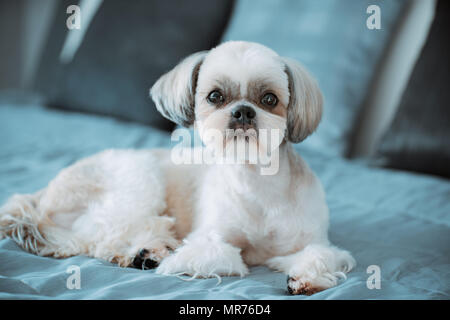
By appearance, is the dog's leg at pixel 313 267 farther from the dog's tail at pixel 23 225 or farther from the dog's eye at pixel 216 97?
the dog's tail at pixel 23 225

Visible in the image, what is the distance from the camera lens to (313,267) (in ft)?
4.04

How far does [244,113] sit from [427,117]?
1.35 metres

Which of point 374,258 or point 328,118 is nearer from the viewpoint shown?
point 374,258

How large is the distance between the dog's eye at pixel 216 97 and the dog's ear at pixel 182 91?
99 millimetres

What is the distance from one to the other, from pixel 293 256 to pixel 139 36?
2.04 meters

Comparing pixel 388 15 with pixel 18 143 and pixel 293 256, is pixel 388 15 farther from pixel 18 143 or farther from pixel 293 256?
pixel 18 143

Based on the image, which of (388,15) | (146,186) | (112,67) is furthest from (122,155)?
(388,15)

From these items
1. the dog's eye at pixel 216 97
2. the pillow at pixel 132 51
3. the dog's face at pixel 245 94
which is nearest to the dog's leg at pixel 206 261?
the dog's face at pixel 245 94

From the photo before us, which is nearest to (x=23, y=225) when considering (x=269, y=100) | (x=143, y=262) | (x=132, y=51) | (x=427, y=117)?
(x=143, y=262)

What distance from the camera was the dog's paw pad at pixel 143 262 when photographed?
4.49 feet

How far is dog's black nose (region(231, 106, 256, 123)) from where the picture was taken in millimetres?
1272

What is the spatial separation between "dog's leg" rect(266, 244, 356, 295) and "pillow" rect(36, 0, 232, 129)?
173 cm

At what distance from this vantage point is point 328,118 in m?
2.53

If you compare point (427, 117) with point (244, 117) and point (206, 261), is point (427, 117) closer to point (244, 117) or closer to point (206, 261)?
point (244, 117)
